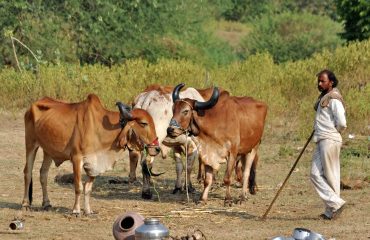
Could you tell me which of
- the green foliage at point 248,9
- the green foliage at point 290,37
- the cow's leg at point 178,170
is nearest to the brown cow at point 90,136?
the cow's leg at point 178,170

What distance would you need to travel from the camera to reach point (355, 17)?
28984 mm

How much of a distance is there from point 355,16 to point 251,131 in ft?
52.1

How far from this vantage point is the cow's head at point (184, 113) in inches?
504

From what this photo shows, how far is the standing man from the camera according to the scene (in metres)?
11.3

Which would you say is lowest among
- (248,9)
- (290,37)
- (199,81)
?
(199,81)

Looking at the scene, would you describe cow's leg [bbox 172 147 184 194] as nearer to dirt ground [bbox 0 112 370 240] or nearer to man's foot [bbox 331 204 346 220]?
dirt ground [bbox 0 112 370 240]

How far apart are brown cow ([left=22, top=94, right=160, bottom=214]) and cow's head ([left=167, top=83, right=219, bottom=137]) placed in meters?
0.87

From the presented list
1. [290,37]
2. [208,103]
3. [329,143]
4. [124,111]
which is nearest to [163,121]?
[208,103]

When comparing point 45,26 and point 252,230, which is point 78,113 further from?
point 45,26

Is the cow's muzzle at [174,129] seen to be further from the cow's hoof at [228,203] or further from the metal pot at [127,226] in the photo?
the metal pot at [127,226]

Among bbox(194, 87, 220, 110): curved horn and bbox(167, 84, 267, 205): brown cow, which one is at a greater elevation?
bbox(194, 87, 220, 110): curved horn

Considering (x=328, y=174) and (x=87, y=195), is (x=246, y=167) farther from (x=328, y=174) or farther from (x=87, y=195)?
(x=87, y=195)

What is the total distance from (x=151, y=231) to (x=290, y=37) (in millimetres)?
34604

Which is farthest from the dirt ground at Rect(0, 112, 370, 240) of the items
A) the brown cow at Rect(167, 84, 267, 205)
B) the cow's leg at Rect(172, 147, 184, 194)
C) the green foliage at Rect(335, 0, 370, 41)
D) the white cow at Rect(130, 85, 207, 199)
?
the green foliage at Rect(335, 0, 370, 41)
